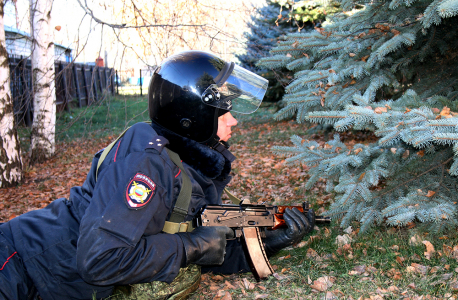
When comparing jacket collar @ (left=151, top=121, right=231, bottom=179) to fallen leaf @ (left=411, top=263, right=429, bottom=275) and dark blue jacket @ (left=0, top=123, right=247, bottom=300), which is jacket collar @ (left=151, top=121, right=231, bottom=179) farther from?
fallen leaf @ (left=411, top=263, right=429, bottom=275)

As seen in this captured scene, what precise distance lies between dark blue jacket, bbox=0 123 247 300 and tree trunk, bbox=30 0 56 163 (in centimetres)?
659

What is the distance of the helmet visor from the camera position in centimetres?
271

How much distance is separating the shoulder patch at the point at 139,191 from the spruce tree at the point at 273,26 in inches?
334

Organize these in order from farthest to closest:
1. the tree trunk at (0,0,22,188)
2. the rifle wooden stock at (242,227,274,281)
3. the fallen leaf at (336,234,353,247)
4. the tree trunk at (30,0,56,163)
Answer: the tree trunk at (30,0,56,163) < the tree trunk at (0,0,22,188) < the fallen leaf at (336,234,353,247) < the rifle wooden stock at (242,227,274,281)

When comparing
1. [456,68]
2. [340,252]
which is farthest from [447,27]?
[340,252]

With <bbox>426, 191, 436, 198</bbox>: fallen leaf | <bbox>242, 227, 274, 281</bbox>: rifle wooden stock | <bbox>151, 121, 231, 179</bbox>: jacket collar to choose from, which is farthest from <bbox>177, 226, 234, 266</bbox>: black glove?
<bbox>426, 191, 436, 198</bbox>: fallen leaf

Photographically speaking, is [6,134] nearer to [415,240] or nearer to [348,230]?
[348,230]

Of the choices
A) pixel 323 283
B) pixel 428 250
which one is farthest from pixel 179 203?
pixel 428 250

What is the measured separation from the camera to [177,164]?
2.42 metres

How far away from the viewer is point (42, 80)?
8523 millimetres

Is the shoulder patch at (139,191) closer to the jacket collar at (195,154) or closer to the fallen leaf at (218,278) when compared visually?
the jacket collar at (195,154)

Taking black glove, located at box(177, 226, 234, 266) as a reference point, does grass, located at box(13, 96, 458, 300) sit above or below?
below

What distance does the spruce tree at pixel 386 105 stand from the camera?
2.88 meters

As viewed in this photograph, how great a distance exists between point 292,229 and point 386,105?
4.23ft
